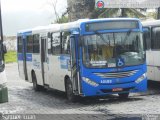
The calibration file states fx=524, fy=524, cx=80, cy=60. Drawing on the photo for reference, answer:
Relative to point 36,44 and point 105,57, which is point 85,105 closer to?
point 105,57

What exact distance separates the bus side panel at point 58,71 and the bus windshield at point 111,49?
1.50 m

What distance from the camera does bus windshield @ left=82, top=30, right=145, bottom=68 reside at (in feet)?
54.9

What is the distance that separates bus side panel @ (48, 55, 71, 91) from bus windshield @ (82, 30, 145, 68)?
4.93 feet

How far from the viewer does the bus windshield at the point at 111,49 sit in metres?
16.7

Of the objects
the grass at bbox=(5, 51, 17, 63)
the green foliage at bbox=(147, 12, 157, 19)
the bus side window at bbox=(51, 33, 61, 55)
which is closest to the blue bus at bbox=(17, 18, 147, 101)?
the bus side window at bbox=(51, 33, 61, 55)

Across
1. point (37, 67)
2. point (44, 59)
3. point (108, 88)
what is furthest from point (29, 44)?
point (108, 88)

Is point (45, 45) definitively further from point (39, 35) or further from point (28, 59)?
point (28, 59)

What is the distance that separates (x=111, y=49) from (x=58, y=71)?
3165 mm

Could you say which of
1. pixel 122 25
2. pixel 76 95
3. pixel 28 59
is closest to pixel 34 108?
pixel 76 95

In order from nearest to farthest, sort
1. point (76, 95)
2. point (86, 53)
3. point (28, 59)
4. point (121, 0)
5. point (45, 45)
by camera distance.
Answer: point (86, 53) < point (76, 95) < point (45, 45) < point (28, 59) < point (121, 0)

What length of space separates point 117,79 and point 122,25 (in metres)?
1.79

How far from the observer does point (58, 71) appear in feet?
63.4

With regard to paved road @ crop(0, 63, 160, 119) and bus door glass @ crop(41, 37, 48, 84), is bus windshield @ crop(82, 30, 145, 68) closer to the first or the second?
paved road @ crop(0, 63, 160, 119)

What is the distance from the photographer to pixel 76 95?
17812 mm
